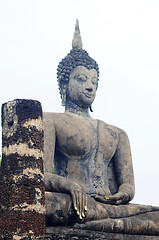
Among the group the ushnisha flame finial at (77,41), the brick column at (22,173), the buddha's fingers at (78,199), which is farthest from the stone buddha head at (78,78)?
the brick column at (22,173)

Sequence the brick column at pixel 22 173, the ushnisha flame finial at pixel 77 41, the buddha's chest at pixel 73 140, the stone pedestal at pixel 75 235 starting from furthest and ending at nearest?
the ushnisha flame finial at pixel 77 41
the buddha's chest at pixel 73 140
the stone pedestal at pixel 75 235
the brick column at pixel 22 173

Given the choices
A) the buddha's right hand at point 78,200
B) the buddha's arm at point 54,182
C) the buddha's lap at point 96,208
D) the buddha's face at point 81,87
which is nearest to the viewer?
the buddha's lap at point 96,208

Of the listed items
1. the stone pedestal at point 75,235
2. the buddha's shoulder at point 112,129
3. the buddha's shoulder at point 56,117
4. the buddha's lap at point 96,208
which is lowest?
the stone pedestal at point 75,235

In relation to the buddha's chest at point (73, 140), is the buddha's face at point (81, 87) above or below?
above

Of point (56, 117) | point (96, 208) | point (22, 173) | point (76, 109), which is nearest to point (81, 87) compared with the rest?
point (76, 109)

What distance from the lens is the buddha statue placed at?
9805 mm

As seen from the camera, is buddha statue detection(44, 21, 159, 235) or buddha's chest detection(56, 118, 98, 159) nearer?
buddha statue detection(44, 21, 159, 235)

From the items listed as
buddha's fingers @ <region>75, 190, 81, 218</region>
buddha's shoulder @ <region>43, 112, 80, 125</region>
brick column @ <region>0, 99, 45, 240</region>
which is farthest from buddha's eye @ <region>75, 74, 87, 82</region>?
brick column @ <region>0, 99, 45, 240</region>

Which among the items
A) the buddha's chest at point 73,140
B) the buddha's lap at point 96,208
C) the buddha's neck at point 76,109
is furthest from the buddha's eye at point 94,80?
the buddha's lap at point 96,208

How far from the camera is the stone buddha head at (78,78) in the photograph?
1207 cm

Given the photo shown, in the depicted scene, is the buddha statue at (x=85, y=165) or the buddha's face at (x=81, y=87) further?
the buddha's face at (x=81, y=87)

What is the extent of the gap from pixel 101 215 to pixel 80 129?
221cm

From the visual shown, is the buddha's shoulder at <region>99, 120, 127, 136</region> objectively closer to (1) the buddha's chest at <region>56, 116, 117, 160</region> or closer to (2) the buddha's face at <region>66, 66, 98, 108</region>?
(1) the buddha's chest at <region>56, 116, 117, 160</region>

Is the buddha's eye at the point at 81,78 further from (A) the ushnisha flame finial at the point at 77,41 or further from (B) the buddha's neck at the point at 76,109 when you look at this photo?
(A) the ushnisha flame finial at the point at 77,41
